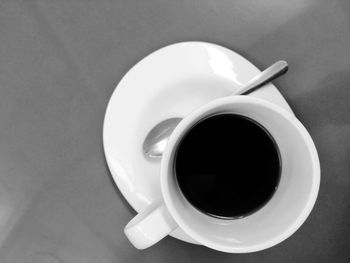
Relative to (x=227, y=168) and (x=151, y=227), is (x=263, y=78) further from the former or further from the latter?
(x=151, y=227)

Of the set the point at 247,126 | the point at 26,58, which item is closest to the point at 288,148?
the point at 247,126

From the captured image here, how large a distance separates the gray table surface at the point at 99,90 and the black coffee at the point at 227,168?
5.7 inches

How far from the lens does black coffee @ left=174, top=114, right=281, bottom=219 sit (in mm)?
483

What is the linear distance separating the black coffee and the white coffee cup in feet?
0.05

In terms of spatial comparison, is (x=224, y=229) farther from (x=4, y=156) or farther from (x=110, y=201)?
(x=4, y=156)

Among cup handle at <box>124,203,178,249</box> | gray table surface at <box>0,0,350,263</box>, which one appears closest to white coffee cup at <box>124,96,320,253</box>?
cup handle at <box>124,203,178,249</box>

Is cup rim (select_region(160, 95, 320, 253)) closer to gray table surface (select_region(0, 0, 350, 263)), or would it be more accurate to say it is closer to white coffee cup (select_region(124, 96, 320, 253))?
white coffee cup (select_region(124, 96, 320, 253))

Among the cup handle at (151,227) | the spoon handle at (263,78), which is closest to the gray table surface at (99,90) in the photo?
the spoon handle at (263,78)

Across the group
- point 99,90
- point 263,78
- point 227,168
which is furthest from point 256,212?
point 99,90

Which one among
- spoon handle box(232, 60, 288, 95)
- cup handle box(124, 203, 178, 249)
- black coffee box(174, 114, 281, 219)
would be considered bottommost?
black coffee box(174, 114, 281, 219)

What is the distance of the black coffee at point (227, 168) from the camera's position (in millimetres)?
483

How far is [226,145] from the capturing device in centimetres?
50

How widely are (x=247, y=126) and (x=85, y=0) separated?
1.08ft

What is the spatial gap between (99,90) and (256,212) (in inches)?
11.8
